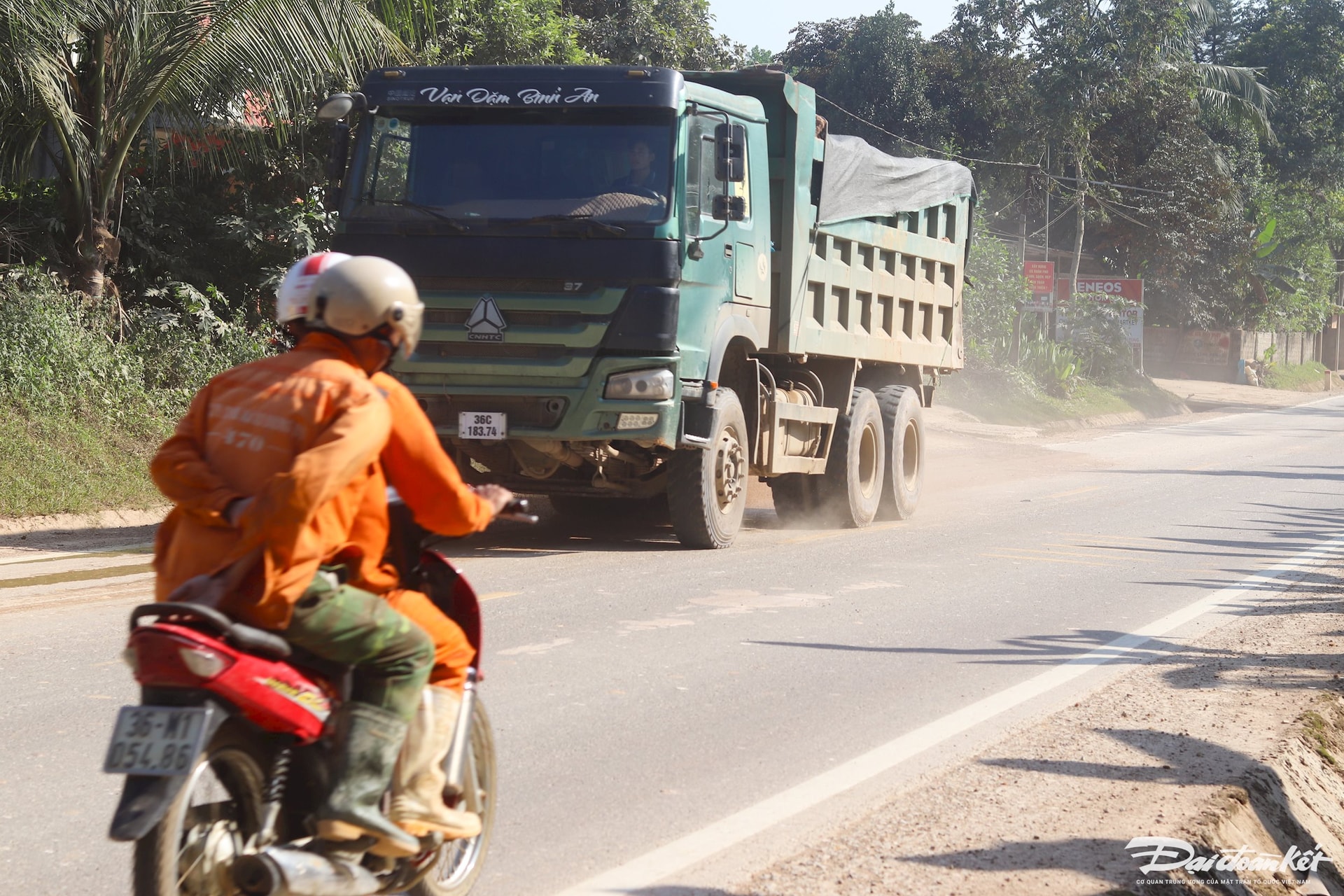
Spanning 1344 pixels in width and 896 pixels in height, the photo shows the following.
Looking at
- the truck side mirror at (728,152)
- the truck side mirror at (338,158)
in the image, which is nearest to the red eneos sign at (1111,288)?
the truck side mirror at (728,152)

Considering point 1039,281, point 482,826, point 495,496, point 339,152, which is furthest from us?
point 1039,281

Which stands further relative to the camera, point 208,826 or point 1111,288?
point 1111,288

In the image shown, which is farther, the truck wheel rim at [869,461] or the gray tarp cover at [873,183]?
the truck wheel rim at [869,461]

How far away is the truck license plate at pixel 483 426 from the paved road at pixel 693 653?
33.7 inches

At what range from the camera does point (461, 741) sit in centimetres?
358

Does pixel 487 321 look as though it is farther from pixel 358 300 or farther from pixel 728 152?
pixel 358 300

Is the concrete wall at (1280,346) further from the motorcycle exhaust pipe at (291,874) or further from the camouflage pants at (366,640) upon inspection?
the motorcycle exhaust pipe at (291,874)

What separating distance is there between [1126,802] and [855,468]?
7.81 metres

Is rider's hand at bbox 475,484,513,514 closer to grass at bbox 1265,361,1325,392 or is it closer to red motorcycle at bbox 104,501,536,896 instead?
red motorcycle at bbox 104,501,536,896

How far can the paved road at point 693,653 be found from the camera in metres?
4.47

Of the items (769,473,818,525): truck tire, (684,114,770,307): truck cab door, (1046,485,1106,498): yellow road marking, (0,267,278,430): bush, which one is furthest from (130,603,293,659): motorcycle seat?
(1046,485,1106,498): yellow road marking

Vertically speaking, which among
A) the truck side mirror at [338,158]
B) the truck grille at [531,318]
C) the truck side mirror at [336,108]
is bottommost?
the truck grille at [531,318]

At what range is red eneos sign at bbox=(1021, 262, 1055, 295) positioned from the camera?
110 ft

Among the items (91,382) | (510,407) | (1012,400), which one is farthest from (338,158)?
(1012,400)
